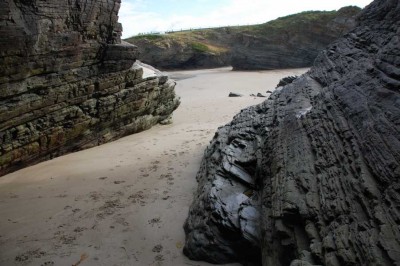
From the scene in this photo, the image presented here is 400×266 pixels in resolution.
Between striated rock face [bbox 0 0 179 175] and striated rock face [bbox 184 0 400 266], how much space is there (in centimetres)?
580

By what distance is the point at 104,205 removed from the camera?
329 inches

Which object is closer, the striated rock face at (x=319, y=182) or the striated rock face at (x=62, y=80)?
the striated rock face at (x=319, y=182)

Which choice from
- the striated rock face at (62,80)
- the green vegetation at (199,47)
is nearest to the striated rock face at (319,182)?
the striated rock face at (62,80)

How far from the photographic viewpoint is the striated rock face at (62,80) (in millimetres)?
9492

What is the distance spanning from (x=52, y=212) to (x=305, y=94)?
759cm

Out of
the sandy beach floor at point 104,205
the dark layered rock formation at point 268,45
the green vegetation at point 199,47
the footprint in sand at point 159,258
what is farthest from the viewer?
the green vegetation at point 199,47

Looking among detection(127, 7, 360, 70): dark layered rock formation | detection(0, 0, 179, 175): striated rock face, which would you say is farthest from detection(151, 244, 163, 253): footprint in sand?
detection(127, 7, 360, 70): dark layered rock formation

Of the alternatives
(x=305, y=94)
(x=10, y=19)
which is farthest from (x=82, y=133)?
(x=305, y=94)

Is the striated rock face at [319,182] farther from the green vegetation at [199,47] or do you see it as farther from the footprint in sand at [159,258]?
the green vegetation at [199,47]

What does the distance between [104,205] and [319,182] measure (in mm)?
5482

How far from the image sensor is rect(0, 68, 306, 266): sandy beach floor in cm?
651

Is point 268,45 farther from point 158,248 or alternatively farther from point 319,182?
point 319,182

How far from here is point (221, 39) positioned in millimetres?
66062

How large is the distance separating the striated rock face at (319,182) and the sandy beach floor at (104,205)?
3.12 feet
